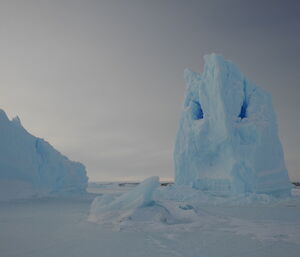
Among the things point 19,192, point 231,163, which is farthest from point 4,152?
point 231,163

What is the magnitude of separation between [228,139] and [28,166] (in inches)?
602

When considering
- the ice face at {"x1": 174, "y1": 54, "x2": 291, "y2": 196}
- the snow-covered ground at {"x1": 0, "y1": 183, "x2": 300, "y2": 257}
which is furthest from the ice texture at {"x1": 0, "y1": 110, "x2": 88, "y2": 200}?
the snow-covered ground at {"x1": 0, "y1": 183, "x2": 300, "y2": 257}

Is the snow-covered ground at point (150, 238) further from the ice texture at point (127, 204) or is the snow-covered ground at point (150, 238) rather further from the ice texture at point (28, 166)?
the ice texture at point (28, 166)

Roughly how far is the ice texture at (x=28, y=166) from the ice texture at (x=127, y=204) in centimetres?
1238

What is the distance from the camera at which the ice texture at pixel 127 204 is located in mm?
10948

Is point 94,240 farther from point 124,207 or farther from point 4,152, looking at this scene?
point 4,152

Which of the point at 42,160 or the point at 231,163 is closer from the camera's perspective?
the point at 231,163

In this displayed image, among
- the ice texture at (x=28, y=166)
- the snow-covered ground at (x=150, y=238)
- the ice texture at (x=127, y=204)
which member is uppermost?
the ice texture at (x=28, y=166)

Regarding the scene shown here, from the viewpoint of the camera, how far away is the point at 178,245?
7258 mm

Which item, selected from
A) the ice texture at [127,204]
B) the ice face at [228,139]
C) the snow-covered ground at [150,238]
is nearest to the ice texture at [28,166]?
the ice face at [228,139]

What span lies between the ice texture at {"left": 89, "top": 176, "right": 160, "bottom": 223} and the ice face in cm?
1335

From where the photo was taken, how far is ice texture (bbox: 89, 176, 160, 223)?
10948 mm

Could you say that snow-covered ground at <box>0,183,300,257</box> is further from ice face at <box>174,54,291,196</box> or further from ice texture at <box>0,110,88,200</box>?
ice face at <box>174,54,291,196</box>

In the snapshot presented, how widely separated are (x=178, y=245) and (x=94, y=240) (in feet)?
6.86
